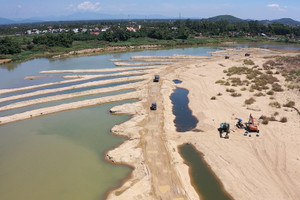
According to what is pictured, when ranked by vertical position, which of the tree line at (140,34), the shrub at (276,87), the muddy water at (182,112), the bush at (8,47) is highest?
the tree line at (140,34)

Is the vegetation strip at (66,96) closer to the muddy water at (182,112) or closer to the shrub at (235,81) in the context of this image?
the muddy water at (182,112)

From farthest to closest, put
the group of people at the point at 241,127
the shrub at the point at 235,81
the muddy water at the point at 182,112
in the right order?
1. the shrub at the point at 235,81
2. the muddy water at the point at 182,112
3. the group of people at the point at 241,127

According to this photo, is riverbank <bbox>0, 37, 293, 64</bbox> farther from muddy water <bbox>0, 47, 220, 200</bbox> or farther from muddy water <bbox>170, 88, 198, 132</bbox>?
muddy water <bbox>0, 47, 220, 200</bbox>

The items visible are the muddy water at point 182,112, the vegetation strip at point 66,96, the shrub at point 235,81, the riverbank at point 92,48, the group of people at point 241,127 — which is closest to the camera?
the group of people at point 241,127

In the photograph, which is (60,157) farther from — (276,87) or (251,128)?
(276,87)

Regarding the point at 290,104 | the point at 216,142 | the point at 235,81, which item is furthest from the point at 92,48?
the point at 216,142

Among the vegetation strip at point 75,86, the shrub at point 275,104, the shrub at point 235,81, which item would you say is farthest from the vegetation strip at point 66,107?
the shrub at point 275,104

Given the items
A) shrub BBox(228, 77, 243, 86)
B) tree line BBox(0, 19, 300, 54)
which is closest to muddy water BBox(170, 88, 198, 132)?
shrub BBox(228, 77, 243, 86)

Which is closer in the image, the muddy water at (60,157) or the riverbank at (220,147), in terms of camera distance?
the riverbank at (220,147)
